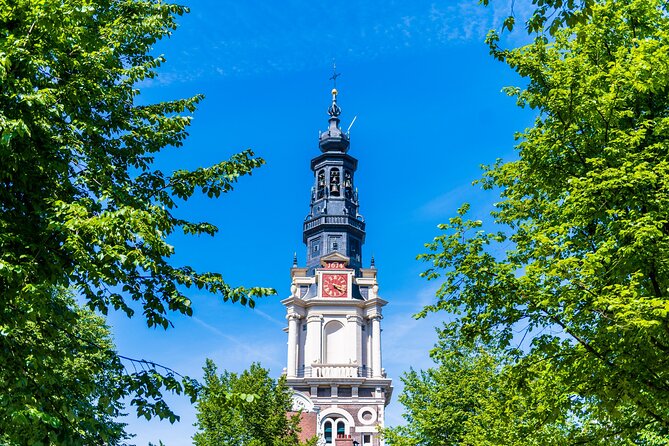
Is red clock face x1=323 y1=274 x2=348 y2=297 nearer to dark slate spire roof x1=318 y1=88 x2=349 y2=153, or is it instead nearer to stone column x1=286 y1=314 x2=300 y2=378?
stone column x1=286 y1=314 x2=300 y2=378

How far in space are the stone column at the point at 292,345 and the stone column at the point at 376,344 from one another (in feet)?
25.0

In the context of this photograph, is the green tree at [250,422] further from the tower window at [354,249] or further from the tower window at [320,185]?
the tower window at [320,185]

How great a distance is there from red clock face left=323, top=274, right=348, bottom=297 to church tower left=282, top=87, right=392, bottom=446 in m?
0.10

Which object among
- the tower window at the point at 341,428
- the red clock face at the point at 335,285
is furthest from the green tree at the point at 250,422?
the red clock face at the point at 335,285

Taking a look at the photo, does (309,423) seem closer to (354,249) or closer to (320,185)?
(354,249)

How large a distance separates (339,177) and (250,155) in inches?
2746

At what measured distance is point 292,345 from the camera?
71875 millimetres

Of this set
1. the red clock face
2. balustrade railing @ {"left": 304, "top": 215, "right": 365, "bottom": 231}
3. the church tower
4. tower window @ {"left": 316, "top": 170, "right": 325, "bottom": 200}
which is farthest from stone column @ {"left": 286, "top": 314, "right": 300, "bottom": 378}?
tower window @ {"left": 316, "top": 170, "right": 325, "bottom": 200}

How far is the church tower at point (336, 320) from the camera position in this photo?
221 ft

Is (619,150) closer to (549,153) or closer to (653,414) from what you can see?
(549,153)

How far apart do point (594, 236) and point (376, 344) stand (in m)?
58.5

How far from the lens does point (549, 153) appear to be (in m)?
15.9

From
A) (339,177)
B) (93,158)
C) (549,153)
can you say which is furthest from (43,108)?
(339,177)

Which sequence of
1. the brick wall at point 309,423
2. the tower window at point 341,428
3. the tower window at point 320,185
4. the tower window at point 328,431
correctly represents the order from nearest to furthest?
the brick wall at point 309,423 → the tower window at point 328,431 → the tower window at point 341,428 → the tower window at point 320,185
